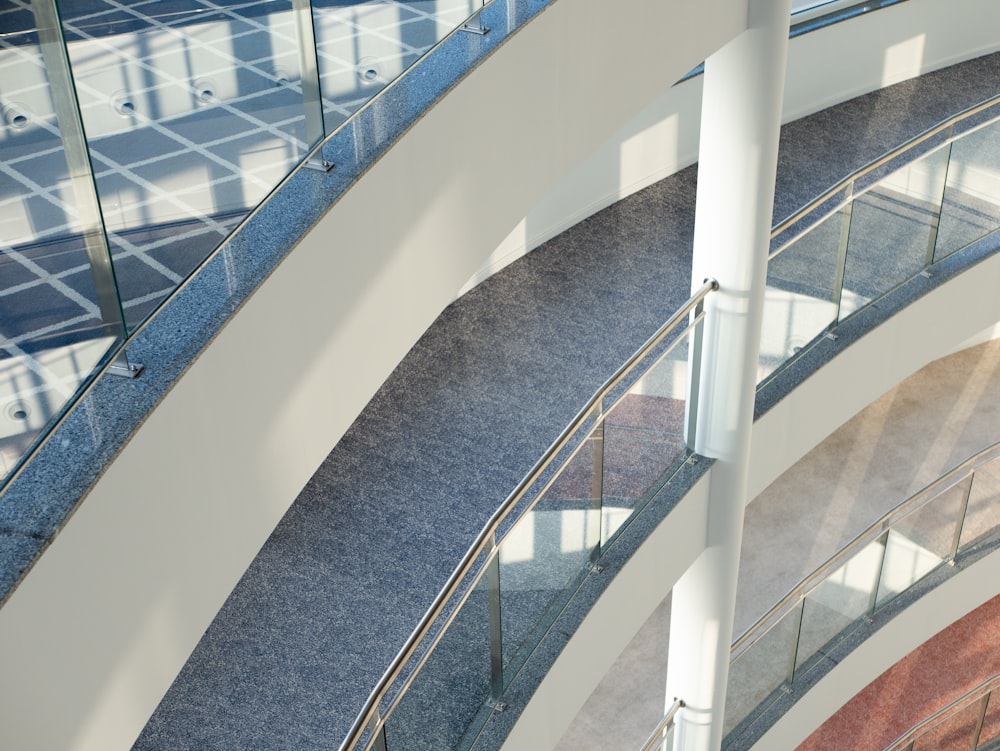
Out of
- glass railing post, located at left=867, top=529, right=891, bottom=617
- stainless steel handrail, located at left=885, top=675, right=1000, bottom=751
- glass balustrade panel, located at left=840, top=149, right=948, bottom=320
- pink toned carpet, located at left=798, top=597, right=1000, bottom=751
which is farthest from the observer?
pink toned carpet, located at left=798, top=597, right=1000, bottom=751

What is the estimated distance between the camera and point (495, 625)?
409 cm

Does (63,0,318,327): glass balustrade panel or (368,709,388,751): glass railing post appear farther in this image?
(368,709,388,751): glass railing post

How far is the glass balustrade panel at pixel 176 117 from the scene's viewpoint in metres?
2.15

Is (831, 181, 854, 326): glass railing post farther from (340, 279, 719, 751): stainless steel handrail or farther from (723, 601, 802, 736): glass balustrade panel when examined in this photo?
(723, 601, 802, 736): glass balustrade panel

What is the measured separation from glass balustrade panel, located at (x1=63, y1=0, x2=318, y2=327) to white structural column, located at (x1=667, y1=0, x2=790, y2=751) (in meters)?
2.46

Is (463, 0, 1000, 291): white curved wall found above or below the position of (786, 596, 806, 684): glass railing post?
above

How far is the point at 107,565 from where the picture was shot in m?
2.10

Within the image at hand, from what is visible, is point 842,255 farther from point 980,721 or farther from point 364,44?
point 980,721

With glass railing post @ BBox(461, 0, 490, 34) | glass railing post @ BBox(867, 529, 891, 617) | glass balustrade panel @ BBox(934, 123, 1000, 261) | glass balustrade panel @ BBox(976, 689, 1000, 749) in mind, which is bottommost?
glass balustrade panel @ BBox(976, 689, 1000, 749)

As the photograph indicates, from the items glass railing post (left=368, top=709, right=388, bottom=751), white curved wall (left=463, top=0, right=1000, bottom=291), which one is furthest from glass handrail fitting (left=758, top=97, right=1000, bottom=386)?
glass railing post (left=368, top=709, right=388, bottom=751)

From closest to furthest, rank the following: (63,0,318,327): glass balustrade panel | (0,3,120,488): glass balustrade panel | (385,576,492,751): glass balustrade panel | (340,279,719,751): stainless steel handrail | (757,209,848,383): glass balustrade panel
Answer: (0,3,120,488): glass balustrade panel → (63,0,318,327): glass balustrade panel → (340,279,719,751): stainless steel handrail → (385,576,492,751): glass balustrade panel → (757,209,848,383): glass balustrade panel

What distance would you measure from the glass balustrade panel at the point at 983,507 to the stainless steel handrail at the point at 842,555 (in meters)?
0.07

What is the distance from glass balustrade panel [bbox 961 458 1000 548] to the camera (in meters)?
7.91

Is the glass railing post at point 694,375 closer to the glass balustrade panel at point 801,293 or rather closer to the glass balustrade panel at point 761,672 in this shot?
the glass balustrade panel at point 801,293
